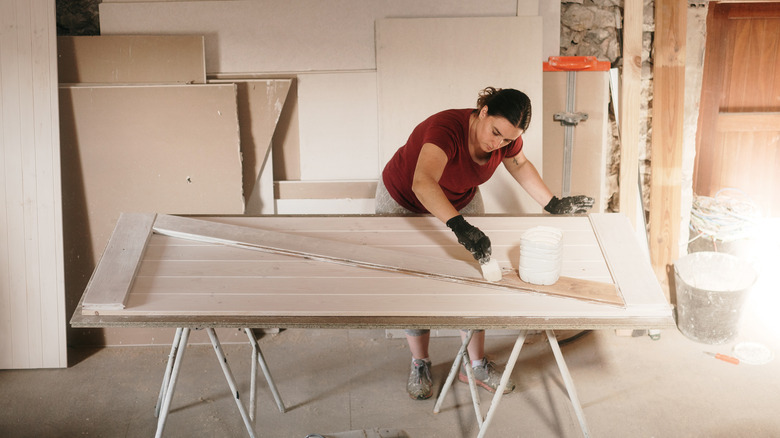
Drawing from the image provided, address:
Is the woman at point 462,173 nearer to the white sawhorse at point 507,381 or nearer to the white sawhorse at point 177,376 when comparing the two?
the white sawhorse at point 507,381

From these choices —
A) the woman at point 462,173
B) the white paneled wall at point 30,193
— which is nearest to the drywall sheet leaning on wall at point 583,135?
the woman at point 462,173

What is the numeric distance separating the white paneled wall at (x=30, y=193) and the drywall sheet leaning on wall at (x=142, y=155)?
0.45 feet

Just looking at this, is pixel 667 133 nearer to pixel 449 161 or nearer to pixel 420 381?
pixel 449 161

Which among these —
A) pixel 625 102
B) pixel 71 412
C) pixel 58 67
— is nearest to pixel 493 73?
pixel 625 102

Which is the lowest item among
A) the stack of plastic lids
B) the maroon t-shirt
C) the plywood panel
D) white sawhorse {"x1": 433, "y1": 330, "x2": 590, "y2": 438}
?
white sawhorse {"x1": 433, "y1": 330, "x2": 590, "y2": 438}

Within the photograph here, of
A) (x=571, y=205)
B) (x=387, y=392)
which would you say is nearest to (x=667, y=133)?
(x=571, y=205)

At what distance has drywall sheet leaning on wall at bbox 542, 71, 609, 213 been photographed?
353cm

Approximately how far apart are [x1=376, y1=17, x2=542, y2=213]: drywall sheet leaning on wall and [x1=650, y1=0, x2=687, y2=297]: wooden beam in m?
0.68

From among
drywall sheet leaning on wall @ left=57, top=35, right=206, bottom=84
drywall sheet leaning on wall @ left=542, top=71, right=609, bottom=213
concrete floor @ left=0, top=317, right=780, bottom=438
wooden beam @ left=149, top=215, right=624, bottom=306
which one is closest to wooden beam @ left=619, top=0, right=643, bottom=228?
drywall sheet leaning on wall @ left=542, top=71, right=609, bottom=213

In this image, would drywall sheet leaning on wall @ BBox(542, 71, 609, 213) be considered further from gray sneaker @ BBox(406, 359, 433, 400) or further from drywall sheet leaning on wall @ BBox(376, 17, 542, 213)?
gray sneaker @ BBox(406, 359, 433, 400)

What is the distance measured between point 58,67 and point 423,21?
1887mm

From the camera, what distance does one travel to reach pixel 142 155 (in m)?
3.39

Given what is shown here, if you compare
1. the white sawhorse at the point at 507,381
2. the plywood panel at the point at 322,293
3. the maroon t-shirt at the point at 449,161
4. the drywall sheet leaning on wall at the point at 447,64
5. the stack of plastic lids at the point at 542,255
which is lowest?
the white sawhorse at the point at 507,381

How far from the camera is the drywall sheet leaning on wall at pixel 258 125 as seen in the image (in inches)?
134
